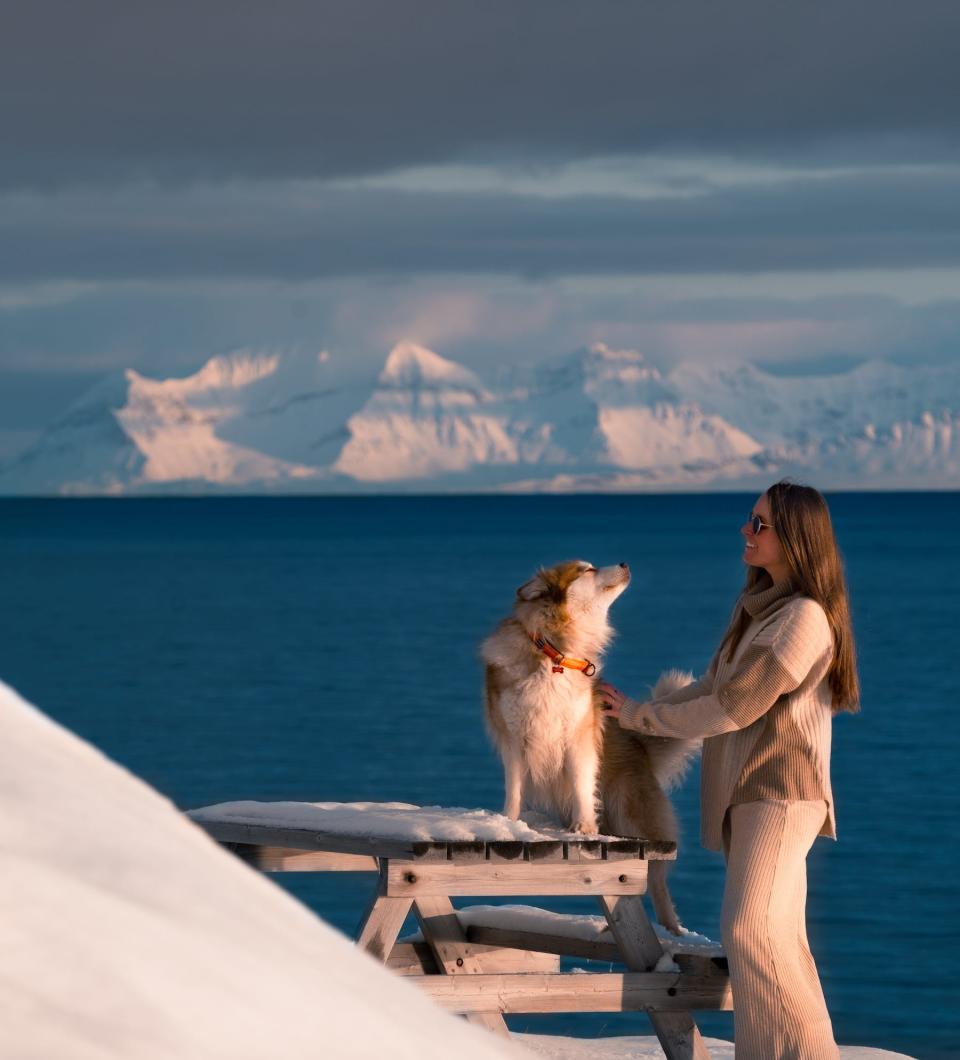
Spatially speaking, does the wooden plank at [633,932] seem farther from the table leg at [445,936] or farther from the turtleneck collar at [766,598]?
the turtleneck collar at [766,598]

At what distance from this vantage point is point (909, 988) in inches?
534

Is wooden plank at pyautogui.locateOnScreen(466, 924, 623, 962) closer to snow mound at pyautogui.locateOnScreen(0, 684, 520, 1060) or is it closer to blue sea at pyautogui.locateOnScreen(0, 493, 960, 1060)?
snow mound at pyautogui.locateOnScreen(0, 684, 520, 1060)

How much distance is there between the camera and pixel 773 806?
504cm

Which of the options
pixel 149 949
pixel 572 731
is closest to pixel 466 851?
pixel 572 731

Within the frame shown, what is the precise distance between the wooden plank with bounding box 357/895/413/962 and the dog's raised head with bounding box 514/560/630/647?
105 centimetres

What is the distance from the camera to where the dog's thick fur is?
18.3 ft

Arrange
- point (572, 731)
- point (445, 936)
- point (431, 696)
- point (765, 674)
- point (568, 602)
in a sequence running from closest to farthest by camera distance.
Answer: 1. point (765, 674)
2. point (572, 731)
3. point (568, 602)
4. point (445, 936)
5. point (431, 696)

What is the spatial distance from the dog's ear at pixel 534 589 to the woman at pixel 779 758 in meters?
0.78

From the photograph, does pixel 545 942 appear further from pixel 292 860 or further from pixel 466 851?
pixel 466 851

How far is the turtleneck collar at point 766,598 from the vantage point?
5.19 m

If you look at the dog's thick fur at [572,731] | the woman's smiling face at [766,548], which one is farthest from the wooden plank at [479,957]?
the woman's smiling face at [766,548]

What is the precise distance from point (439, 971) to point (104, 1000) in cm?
546

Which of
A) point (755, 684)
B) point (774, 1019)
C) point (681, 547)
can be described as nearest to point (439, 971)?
point (774, 1019)

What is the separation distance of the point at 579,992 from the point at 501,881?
50 cm
